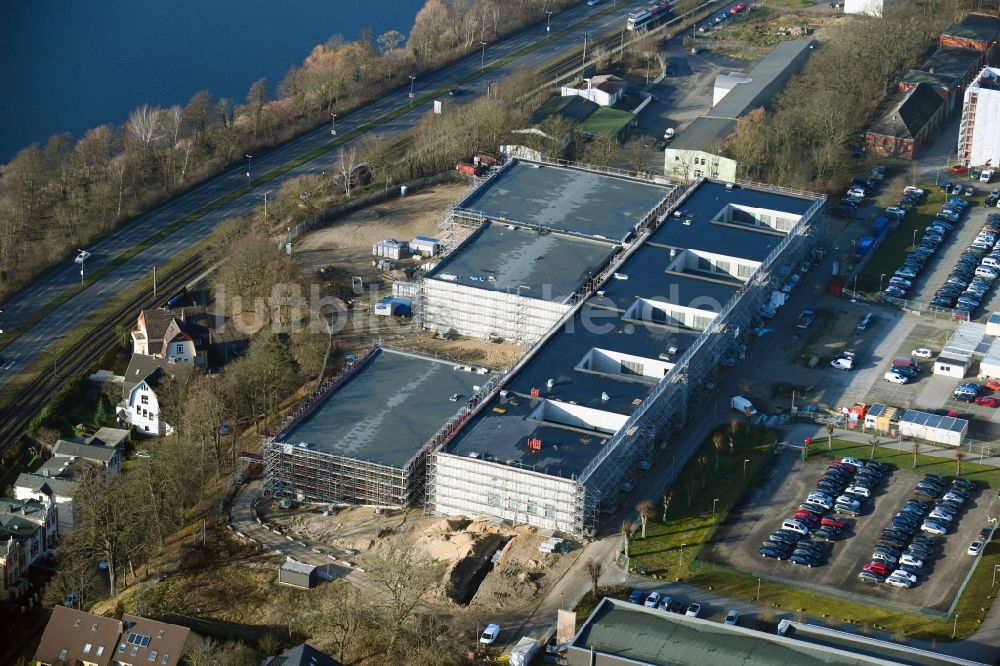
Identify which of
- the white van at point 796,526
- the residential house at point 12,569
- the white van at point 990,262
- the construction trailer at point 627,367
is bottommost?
the residential house at point 12,569

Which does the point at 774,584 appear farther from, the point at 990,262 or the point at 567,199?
the point at 567,199

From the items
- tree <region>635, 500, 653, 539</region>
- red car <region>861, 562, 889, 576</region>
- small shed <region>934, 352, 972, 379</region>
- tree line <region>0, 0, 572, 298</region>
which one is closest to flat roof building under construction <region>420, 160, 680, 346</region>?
tree <region>635, 500, 653, 539</region>

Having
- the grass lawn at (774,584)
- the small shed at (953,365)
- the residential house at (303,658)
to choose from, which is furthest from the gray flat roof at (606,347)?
the residential house at (303,658)

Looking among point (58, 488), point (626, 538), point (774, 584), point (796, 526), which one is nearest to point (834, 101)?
point (796, 526)

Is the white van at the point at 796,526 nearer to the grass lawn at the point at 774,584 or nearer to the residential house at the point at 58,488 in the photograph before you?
the grass lawn at the point at 774,584

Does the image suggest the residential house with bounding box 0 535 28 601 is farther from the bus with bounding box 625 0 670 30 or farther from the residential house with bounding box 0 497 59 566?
the bus with bounding box 625 0 670 30
